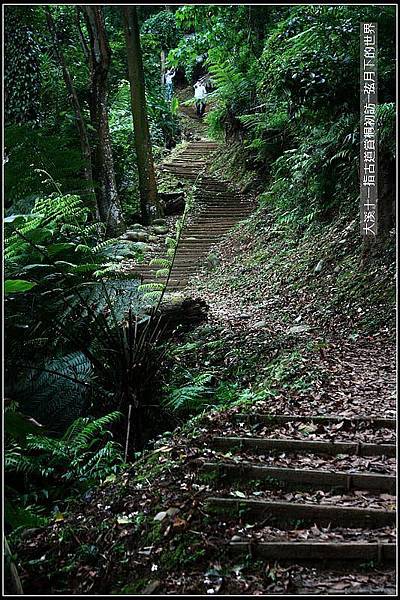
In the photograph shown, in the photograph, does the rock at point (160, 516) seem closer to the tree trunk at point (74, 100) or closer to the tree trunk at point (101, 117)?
the tree trunk at point (74, 100)

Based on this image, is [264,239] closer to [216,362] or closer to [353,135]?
[353,135]

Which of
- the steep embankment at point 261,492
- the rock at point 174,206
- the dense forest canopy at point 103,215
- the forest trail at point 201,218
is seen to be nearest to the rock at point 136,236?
the dense forest canopy at point 103,215

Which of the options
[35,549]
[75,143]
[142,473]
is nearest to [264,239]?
[75,143]

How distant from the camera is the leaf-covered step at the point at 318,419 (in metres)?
3.39

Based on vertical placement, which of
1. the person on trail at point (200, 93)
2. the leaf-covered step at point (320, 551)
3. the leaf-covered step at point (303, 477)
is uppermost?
the person on trail at point (200, 93)

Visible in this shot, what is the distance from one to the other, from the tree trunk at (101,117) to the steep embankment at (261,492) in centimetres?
583

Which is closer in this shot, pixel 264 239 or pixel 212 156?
pixel 264 239

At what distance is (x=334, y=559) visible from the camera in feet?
7.82

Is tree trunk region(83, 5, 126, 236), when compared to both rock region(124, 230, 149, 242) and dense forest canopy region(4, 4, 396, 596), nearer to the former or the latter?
dense forest canopy region(4, 4, 396, 596)

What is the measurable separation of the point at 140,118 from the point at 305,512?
33.5 feet

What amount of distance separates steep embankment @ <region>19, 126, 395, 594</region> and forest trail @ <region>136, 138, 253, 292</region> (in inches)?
140

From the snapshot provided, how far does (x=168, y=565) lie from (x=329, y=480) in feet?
3.19

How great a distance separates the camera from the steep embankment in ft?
7.79

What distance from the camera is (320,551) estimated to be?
7.86 feet
